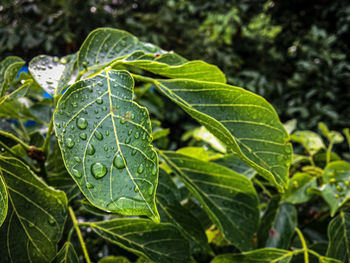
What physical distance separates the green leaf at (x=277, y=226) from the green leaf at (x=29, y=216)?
38 centimetres

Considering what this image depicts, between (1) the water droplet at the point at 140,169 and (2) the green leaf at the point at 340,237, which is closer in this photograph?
(1) the water droplet at the point at 140,169

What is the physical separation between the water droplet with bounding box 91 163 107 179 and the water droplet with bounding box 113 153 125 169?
1cm

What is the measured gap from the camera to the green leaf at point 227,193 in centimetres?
47

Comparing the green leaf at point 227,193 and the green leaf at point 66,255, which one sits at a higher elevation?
the green leaf at point 227,193

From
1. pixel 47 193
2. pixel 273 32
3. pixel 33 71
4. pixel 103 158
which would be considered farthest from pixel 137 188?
pixel 273 32

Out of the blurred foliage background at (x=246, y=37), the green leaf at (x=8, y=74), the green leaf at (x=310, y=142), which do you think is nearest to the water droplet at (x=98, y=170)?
the green leaf at (x=8, y=74)

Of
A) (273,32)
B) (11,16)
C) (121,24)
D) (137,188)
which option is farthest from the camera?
(273,32)

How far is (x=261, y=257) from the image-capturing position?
471 mm

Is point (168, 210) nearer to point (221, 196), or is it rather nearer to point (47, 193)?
point (221, 196)

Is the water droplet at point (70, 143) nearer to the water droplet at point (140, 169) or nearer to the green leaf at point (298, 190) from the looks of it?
the water droplet at point (140, 169)

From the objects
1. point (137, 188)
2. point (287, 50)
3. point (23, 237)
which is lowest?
point (287, 50)

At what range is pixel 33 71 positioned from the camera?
43 cm

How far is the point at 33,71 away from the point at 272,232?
51 cm

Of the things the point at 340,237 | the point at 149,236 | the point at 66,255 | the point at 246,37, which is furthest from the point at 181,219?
the point at 246,37
